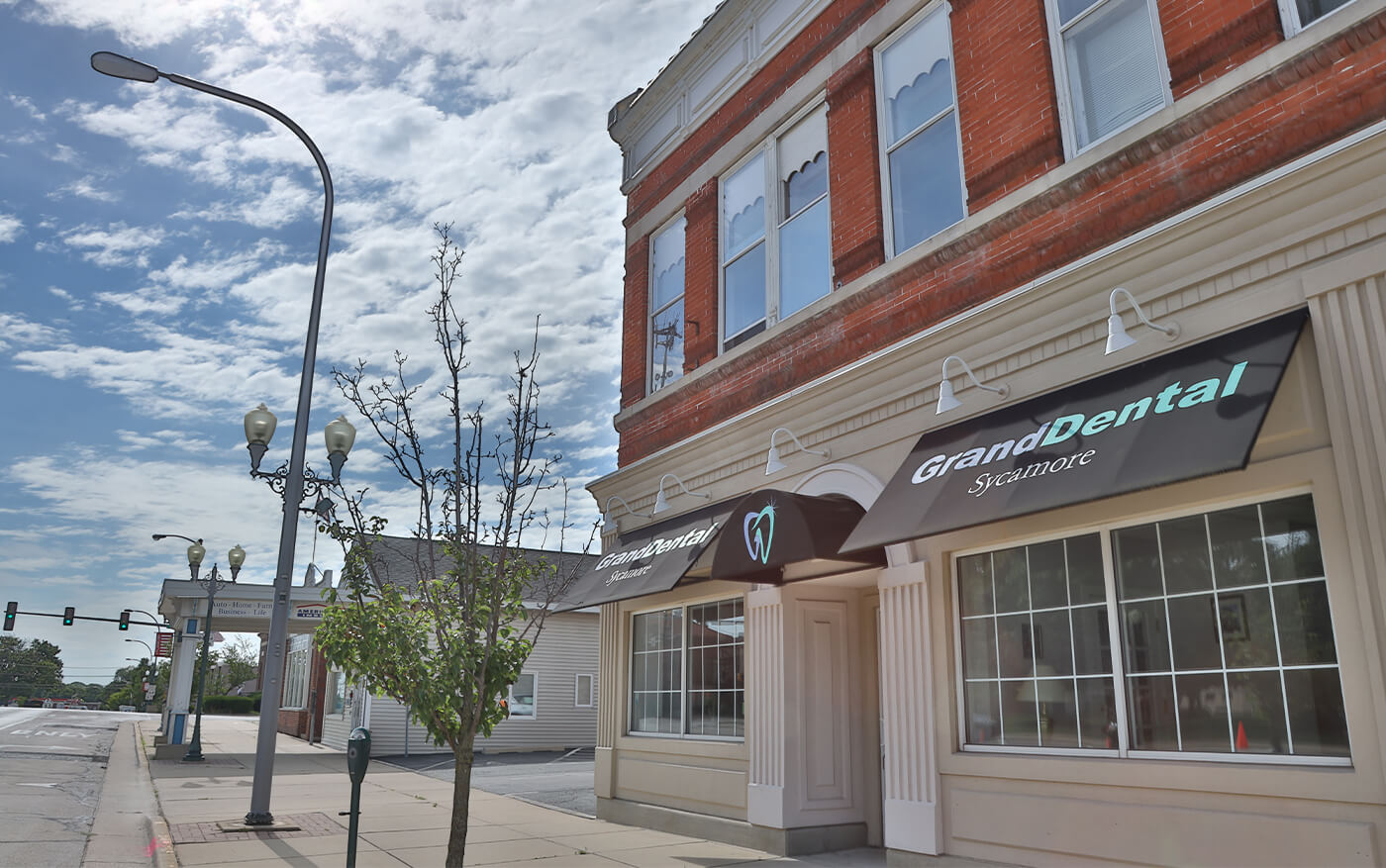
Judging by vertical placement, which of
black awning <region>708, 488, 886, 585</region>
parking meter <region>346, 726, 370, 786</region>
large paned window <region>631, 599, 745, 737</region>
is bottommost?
parking meter <region>346, 726, 370, 786</region>

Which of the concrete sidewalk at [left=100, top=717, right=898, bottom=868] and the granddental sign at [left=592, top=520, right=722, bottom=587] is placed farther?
the granddental sign at [left=592, top=520, right=722, bottom=587]

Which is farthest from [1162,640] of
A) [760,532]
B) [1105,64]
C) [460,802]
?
[460,802]

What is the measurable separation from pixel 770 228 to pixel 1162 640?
6275 mm

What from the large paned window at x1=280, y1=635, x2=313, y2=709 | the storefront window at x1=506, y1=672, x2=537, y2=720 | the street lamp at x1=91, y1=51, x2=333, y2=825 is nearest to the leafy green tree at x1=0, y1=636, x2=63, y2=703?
the large paned window at x1=280, y1=635, x2=313, y2=709

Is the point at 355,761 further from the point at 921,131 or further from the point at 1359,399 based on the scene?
the point at 921,131

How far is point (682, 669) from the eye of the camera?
11227 millimetres

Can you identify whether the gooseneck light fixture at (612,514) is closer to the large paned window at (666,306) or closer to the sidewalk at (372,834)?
the large paned window at (666,306)

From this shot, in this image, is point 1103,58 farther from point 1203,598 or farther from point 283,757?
point 283,757

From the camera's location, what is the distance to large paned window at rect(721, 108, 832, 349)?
10.2 metres

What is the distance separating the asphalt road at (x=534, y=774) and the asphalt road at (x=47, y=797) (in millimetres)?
5598

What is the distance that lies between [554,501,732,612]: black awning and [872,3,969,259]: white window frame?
327 centimetres

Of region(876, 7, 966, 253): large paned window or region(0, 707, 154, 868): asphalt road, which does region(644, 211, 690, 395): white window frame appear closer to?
region(876, 7, 966, 253): large paned window

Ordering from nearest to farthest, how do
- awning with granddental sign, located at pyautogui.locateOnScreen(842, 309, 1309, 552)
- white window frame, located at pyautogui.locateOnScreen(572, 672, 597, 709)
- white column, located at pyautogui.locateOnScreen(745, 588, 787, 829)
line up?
1. awning with granddental sign, located at pyautogui.locateOnScreen(842, 309, 1309, 552)
2. white column, located at pyautogui.locateOnScreen(745, 588, 787, 829)
3. white window frame, located at pyautogui.locateOnScreen(572, 672, 597, 709)

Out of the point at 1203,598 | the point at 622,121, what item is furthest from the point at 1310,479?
the point at 622,121
